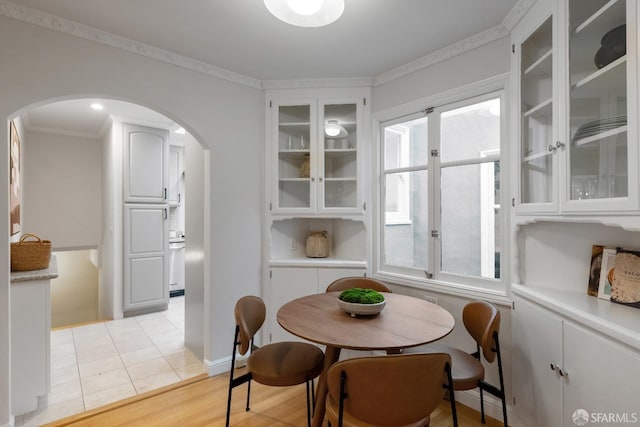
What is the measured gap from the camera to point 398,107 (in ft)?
8.87

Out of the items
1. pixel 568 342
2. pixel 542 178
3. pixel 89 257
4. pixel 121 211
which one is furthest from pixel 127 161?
pixel 568 342

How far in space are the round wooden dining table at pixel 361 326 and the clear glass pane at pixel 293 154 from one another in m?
1.17

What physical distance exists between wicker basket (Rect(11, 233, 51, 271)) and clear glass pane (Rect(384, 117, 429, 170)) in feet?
9.05

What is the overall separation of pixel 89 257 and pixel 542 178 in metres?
6.58

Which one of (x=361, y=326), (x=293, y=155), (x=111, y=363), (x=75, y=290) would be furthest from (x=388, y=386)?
(x=75, y=290)

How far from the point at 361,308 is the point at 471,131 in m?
1.55

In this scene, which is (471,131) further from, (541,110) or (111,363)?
(111,363)

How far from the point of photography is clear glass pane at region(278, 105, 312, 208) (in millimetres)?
3020

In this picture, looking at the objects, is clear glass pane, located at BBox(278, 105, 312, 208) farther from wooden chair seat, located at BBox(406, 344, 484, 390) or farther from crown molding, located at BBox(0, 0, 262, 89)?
wooden chair seat, located at BBox(406, 344, 484, 390)

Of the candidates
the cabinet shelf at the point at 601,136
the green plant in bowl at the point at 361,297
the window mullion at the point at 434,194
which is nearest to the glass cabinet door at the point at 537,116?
the cabinet shelf at the point at 601,136

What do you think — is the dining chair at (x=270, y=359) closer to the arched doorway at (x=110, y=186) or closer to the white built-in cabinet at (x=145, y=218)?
the arched doorway at (x=110, y=186)

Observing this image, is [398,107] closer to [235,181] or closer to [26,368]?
[235,181]

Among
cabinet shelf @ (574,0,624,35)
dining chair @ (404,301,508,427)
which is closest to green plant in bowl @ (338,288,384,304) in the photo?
dining chair @ (404,301,508,427)

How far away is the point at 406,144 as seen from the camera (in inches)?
108
